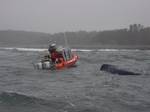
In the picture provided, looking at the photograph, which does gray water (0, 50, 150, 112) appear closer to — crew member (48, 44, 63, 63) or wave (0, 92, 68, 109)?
wave (0, 92, 68, 109)

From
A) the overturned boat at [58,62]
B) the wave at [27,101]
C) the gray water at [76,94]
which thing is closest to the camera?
the gray water at [76,94]

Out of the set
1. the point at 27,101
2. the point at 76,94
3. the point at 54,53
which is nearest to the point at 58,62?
the point at 54,53

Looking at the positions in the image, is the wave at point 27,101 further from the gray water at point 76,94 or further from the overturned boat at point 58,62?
the overturned boat at point 58,62

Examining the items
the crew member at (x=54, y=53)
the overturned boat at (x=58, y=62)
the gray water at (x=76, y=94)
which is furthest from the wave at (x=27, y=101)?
the crew member at (x=54, y=53)

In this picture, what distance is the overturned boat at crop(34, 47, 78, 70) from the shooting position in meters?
30.1

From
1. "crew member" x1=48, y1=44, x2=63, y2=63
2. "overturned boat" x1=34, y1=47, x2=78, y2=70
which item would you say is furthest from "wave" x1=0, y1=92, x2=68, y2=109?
"crew member" x1=48, y1=44, x2=63, y2=63

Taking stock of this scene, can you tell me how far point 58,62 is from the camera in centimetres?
3155

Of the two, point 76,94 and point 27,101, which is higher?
point 27,101

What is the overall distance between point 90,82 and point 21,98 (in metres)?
7.06

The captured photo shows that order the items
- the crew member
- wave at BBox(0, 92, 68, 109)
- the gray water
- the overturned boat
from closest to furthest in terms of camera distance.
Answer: the gray water < wave at BBox(0, 92, 68, 109) < the overturned boat < the crew member

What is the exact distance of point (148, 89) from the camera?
64.5 feet

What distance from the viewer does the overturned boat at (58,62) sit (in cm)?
3007

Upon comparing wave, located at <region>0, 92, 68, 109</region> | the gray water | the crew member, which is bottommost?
the gray water

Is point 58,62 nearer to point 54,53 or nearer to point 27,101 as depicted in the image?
point 54,53
